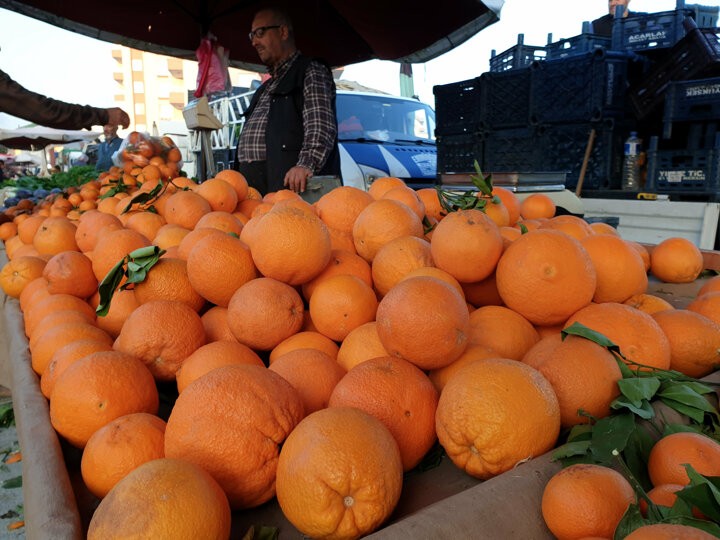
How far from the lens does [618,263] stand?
52.5 inches

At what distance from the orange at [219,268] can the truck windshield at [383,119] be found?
662 cm

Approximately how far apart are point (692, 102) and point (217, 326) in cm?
423

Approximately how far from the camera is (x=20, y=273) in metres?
2.05

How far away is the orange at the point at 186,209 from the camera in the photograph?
1960 mm

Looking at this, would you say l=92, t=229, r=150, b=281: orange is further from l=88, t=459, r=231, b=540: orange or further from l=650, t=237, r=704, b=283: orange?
Answer: l=650, t=237, r=704, b=283: orange

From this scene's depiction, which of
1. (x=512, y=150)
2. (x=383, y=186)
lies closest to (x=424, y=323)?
(x=383, y=186)

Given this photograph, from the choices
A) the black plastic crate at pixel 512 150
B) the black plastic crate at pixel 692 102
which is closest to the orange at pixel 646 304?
the black plastic crate at pixel 692 102

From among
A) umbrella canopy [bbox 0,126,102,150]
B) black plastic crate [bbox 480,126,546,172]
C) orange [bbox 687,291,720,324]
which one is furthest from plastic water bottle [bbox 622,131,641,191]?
umbrella canopy [bbox 0,126,102,150]

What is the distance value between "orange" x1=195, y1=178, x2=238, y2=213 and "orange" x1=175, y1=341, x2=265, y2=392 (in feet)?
3.58

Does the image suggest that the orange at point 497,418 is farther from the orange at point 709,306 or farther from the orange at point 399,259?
the orange at point 709,306

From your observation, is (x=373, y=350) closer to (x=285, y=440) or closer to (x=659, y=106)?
(x=285, y=440)

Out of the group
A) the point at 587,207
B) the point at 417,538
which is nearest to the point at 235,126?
the point at 587,207

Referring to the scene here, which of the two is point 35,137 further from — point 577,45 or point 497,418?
point 497,418

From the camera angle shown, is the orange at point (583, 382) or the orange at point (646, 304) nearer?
the orange at point (583, 382)
